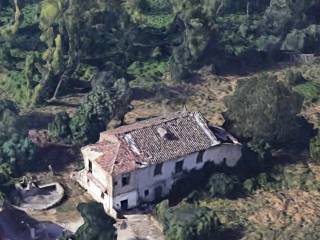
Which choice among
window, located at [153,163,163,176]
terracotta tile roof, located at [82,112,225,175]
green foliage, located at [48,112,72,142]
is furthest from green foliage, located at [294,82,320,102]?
green foliage, located at [48,112,72,142]

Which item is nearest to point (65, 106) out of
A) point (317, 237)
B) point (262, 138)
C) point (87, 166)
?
point (87, 166)

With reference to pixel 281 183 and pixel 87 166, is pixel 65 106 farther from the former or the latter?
pixel 281 183

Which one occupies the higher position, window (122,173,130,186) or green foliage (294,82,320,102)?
green foliage (294,82,320,102)

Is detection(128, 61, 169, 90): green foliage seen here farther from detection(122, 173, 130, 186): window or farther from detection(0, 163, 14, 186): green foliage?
detection(122, 173, 130, 186): window

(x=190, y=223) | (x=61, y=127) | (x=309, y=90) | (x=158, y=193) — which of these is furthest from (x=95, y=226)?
(x=309, y=90)

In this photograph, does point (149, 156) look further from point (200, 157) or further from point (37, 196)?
point (37, 196)

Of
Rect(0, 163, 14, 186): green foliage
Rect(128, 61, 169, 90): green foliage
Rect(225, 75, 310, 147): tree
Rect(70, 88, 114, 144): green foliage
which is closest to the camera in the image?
Rect(0, 163, 14, 186): green foliage
